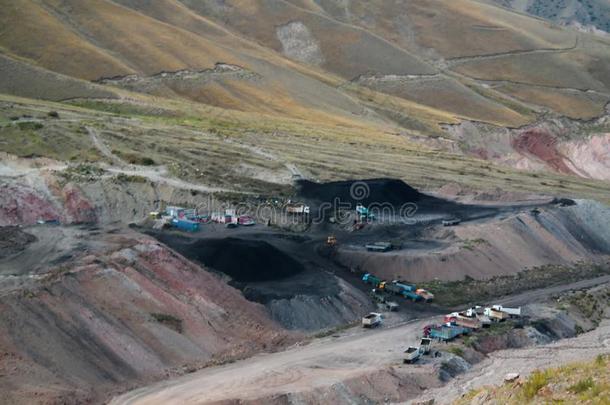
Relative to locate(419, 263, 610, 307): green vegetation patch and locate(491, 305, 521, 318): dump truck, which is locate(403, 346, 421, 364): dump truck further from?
locate(419, 263, 610, 307): green vegetation patch

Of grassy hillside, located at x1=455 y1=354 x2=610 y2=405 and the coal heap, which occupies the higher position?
grassy hillside, located at x1=455 y1=354 x2=610 y2=405

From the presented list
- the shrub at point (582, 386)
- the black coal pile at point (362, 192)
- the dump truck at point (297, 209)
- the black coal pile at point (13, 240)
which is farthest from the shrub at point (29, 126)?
the shrub at point (582, 386)

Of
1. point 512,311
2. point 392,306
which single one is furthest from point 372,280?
point 512,311

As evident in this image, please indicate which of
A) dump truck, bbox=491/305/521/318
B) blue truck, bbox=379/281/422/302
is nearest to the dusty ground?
dump truck, bbox=491/305/521/318

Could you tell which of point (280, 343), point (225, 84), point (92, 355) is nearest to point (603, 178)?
point (225, 84)

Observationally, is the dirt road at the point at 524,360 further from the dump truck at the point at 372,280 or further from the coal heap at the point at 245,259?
the coal heap at the point at 245,259

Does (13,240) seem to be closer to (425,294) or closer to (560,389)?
(425,294)
